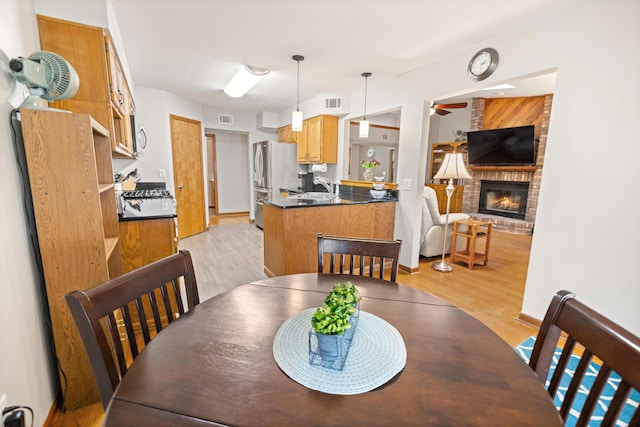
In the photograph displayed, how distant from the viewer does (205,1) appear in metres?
1.99

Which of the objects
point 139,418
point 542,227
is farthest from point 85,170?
point 542,227

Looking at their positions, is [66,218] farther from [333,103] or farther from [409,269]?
[333,103]

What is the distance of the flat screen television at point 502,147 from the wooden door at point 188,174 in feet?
17.7

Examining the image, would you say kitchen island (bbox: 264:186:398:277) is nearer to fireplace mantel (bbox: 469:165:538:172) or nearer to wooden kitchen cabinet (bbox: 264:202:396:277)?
wooden kitchen cabinet (bbox: 264:202:396:277)

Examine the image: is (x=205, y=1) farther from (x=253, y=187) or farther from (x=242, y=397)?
(x=253, y=187)

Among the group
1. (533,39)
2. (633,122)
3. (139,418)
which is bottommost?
(139,418)

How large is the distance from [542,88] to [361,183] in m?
3.49

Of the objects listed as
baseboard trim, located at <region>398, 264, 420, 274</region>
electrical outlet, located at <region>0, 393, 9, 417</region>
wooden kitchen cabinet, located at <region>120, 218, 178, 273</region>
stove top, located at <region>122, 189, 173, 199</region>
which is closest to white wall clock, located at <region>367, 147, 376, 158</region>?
baseboard trim, located at <region>398, 264, 420, 274</region>

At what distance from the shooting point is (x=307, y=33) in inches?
97.3

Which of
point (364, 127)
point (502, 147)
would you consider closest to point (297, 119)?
point (364, 127)

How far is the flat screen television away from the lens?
17.4 feet

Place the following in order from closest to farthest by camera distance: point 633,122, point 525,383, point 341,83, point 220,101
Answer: point 525,383
point 633,122
point 341,83
point 220,101

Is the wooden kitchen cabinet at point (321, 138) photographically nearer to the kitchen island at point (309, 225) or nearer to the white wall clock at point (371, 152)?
the white wall clock at point (371, 152)

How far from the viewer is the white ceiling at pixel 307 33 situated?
2.04 metres
